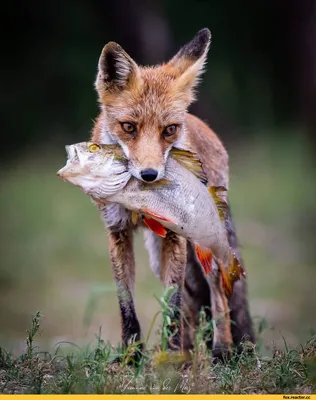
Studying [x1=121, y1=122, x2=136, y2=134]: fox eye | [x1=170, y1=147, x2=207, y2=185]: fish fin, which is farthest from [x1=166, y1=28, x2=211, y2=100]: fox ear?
[x1=170, y1=147, x2=207, y2=185]: fish fin

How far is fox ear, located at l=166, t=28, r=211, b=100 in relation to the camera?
6.13m

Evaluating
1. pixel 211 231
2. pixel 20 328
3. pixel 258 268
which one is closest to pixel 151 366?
pixel 211 231

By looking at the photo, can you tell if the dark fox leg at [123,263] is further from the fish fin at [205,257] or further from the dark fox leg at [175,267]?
the fish fin at [205,257]

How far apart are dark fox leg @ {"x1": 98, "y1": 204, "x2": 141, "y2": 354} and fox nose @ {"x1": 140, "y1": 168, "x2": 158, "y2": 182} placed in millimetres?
976

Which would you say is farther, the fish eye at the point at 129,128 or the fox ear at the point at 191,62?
the fox ear at the point at 191,62

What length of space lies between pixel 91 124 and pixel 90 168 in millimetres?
7750

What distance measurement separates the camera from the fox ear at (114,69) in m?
5.83

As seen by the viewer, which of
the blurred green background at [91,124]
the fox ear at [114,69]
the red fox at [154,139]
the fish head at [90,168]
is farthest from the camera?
the blurred green background at [91,124]

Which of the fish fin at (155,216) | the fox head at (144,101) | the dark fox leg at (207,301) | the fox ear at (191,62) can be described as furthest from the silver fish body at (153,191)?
the dark fox leg at (207,301)

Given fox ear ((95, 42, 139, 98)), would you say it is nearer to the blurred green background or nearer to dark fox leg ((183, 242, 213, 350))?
dark fox leg ((183, 242, 213, 350))

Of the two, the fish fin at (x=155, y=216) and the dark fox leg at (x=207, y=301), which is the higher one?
the fish fin at (x=155, y=216)

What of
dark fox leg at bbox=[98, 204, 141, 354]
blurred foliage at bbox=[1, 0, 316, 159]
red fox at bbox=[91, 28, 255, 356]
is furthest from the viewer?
blurred foliage at bbox=[1, 0, 316, 159]

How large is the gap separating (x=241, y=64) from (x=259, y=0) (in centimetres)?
121

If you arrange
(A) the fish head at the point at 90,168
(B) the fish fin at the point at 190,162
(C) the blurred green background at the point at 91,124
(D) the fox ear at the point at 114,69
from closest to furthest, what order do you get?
(A) the fish head at the point at 90,168 < (B) the fish fin at the point at 190,162 < (D) the fox ear at the point at 114,69 < (C) the blurred green background at the point at 91,124
